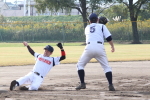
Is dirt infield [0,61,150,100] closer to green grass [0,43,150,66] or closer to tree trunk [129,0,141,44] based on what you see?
green grass [0,43,150,66]

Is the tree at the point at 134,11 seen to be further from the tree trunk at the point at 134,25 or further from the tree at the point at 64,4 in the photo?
the tree at the point at 64,4

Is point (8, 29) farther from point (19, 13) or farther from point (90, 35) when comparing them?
point (19, 13)

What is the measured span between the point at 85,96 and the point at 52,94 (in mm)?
691

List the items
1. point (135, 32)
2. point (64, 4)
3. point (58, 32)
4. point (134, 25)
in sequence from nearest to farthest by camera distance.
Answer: point (135, 32) < point (134, 25) < point (64, 4) < point (58, 32)

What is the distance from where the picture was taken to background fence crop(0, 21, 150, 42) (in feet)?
146

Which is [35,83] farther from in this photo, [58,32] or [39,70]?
[58,32]

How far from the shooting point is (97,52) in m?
8.55

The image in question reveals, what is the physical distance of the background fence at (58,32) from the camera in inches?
1757

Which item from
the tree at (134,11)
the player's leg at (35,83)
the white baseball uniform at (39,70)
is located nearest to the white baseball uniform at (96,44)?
the white baseball uniform at (39,70)

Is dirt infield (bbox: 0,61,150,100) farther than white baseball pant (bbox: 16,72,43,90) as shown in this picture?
No

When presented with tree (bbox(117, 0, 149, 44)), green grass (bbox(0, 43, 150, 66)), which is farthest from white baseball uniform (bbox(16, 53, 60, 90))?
tree (bbox(117, 0, 149, 44))

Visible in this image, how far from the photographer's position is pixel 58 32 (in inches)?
1812

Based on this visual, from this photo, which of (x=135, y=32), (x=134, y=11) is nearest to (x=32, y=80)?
(x=135, y=32)

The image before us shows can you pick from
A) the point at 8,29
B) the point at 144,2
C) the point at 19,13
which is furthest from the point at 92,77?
the point at 19,13
